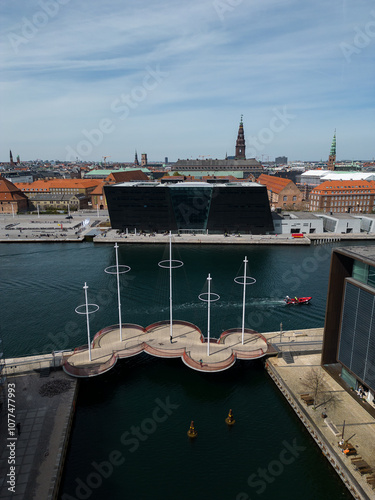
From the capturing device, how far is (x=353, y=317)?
2497 cm

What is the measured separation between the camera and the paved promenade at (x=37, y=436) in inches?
727

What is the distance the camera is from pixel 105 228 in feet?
285

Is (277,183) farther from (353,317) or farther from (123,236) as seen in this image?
(353,317)

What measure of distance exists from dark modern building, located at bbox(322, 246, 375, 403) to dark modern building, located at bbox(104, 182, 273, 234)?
165 feet

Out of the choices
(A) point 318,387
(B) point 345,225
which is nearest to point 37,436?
(A) point 318,387

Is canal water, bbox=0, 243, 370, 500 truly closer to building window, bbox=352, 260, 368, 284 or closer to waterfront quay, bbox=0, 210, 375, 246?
building window, bbox=352, 260, 368, 284

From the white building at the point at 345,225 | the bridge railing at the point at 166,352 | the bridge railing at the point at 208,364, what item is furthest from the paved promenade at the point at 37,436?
the white building at the point at 345,225

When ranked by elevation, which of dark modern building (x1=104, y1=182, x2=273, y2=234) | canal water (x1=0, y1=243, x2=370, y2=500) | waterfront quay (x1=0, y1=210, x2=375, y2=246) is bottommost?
canal water (x1=0, y1=243, x2=370, y2=500)

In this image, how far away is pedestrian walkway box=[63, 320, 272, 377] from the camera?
1110 inches

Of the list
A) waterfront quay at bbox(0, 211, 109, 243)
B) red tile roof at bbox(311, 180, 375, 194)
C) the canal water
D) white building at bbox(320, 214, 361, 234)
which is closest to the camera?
the canal water

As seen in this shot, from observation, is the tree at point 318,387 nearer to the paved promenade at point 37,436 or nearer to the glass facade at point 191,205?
the paved promenade at point 37,436

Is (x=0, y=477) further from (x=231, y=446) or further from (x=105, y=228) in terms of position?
(x=105, y=228)

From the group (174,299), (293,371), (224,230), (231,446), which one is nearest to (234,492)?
(231,446)

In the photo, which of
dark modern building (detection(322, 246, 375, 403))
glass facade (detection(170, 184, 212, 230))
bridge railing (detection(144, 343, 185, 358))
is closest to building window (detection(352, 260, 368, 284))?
dark modern building (detection(322, 246, 375, 403))
